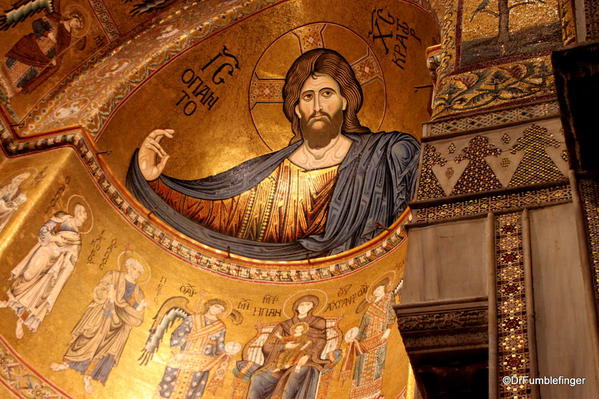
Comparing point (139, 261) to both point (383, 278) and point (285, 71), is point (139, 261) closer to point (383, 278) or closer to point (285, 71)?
point (383, 278)

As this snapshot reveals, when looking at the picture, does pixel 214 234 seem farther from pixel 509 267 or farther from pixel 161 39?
pixel 509 267

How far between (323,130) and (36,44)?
370cm

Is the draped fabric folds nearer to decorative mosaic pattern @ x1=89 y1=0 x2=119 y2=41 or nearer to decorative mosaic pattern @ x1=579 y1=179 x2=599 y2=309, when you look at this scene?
decorative mosaic pattern @ x1=89 y1=0 x2=119 y2=41

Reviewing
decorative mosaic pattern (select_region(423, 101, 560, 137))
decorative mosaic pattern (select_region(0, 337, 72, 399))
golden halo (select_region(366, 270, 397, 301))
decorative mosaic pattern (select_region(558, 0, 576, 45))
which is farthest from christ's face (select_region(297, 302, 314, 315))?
decorative mosaic pattern (select_region(558, 0, 576, 45))

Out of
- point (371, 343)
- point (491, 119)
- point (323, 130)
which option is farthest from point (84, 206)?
point (491, 119)

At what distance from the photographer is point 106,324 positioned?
8.33m

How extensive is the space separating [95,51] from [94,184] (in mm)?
2008

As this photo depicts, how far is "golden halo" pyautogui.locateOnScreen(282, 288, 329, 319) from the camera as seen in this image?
345 inches

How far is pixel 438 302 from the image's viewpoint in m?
3.50

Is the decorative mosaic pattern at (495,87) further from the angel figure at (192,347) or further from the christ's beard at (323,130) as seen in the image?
the christ's beard at (323,130)

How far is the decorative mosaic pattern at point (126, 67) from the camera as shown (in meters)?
9.13

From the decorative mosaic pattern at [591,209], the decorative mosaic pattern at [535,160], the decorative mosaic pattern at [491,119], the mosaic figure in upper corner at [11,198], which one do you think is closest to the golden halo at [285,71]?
the mosaic figure in upper corner at [11,198]

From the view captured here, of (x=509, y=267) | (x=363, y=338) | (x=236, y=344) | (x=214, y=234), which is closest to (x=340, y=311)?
(x=363, y=338)

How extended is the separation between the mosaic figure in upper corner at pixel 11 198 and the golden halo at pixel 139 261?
125cm
